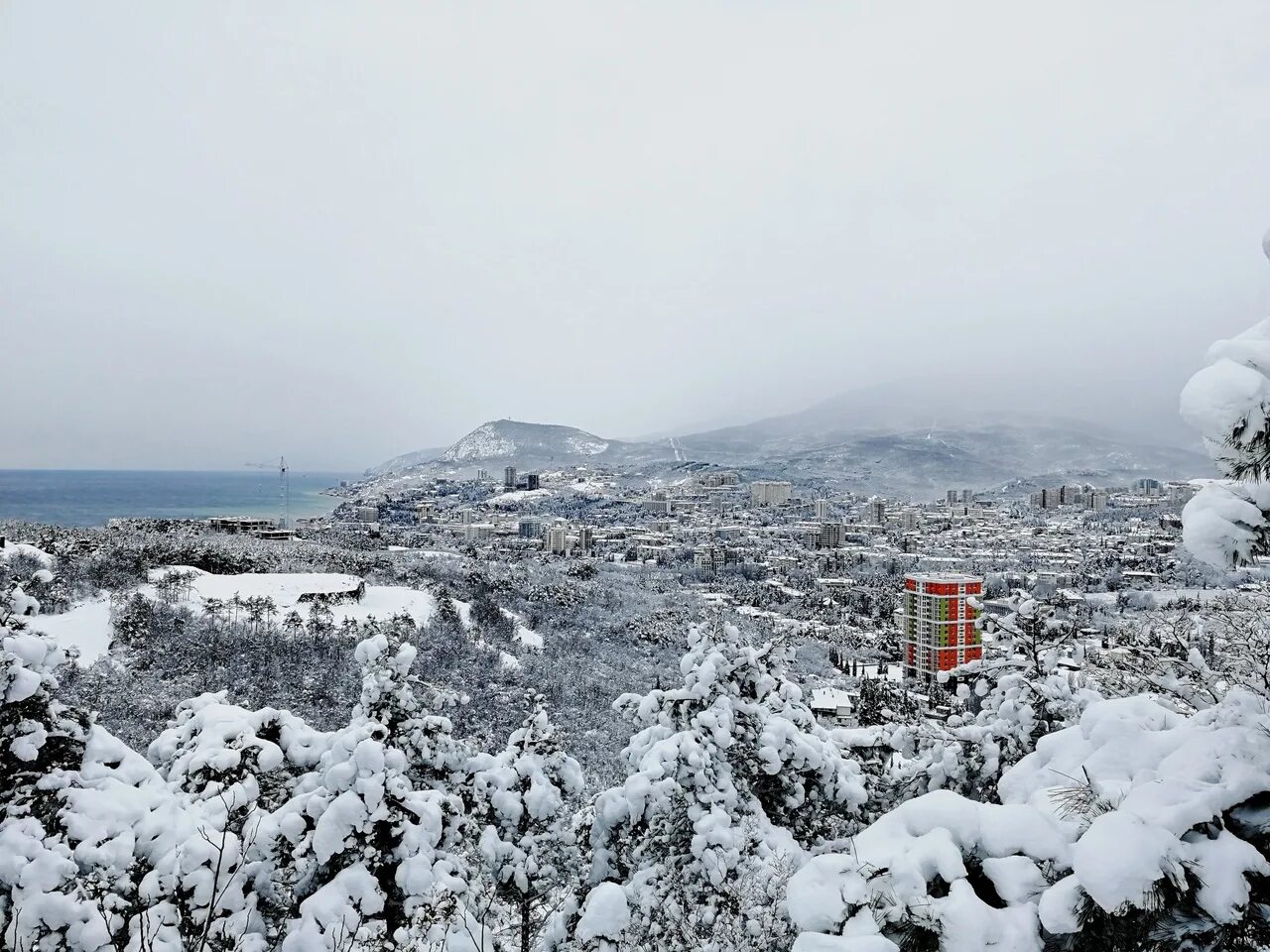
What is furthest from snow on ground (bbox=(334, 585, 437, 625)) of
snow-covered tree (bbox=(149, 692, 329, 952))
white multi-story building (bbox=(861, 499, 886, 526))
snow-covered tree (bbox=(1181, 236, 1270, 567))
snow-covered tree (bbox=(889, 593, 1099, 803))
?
white multi-story building (bbox=(861, 499, 886, 526))

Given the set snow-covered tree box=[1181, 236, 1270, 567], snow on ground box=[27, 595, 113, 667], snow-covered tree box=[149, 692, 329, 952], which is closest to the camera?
snow-covered tree box=[1181, 236, 1270, 567]

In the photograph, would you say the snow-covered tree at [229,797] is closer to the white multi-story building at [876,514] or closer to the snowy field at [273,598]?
the snowy field at [273,598]

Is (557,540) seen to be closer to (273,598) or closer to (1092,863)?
(273,598)

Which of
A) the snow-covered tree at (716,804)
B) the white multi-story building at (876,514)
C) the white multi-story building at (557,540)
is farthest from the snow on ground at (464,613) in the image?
the white multi-story building at (876,514)

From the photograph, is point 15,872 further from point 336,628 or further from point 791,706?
point 336,628

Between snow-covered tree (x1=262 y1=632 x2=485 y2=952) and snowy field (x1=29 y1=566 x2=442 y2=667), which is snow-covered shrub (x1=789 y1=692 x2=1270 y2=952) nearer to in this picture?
snow-covered tree (x1=262 y1=632 x2=485 y2=952)

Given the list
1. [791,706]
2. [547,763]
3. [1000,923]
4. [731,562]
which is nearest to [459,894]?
[547,763]

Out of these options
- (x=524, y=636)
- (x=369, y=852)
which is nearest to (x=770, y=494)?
(x=524, y=636)
